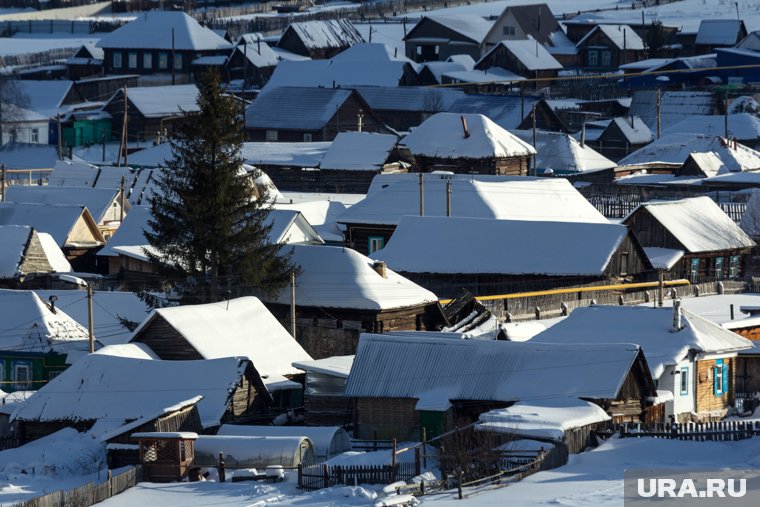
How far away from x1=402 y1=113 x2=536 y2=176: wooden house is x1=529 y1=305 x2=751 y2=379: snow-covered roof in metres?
34.1

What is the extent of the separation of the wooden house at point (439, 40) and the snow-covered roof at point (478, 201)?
61.3m

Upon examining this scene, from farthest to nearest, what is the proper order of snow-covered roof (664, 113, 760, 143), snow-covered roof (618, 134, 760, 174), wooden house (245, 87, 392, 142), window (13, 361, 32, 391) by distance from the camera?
wooden house (245, 87, 392, 142)
snow-covered roof (664, 113, 760, 143)
snow-covered roof (618, 134, 760, 174)
window (13, 361, 32, 391)

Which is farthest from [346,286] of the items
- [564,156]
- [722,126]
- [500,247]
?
[722,126]

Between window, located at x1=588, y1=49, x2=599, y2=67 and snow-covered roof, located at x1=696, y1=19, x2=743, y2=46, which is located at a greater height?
snow-covered roof, located at x1=696, y1=19, x2=743, y2=46

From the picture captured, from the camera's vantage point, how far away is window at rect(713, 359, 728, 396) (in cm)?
3616

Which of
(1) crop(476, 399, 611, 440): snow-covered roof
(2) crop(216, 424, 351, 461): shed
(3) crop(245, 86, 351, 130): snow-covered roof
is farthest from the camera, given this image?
(3) crop(245, 86, 351, 130): snow-covered roof

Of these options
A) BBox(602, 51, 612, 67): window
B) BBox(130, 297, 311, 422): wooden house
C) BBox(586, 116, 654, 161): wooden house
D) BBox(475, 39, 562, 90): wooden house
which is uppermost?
BBox(602, 51, 612, 67): window

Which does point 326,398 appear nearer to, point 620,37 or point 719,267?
point 719,267

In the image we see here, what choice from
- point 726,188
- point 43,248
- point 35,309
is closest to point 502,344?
point 35,309

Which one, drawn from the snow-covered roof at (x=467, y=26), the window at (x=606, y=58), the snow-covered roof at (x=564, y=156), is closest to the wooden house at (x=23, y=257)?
the snow-covered roof at (x=564, y=156)

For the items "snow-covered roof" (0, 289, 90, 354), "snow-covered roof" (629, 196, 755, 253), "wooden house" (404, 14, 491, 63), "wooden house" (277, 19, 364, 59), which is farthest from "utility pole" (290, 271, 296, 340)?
"wooden house" (277, 19, 364, 59)

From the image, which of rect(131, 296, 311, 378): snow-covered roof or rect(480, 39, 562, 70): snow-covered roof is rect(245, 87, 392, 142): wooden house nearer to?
rect(480, 39, 562, 70): snow-covered roof

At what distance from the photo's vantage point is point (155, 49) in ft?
377

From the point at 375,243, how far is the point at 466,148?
1663cm
